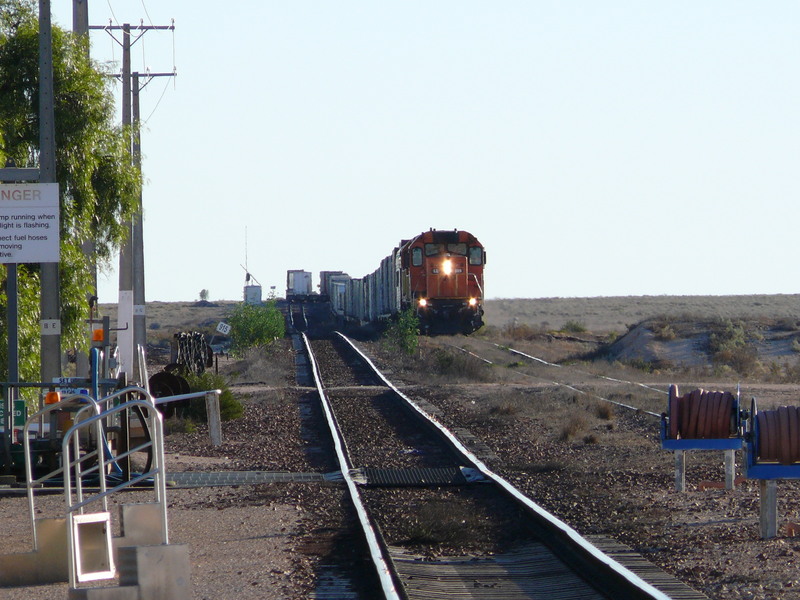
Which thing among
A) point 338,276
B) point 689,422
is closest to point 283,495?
point 689,422

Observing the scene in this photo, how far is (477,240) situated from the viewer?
42969 millimetres

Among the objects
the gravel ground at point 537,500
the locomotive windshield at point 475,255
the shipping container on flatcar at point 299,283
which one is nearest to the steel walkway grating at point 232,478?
the gravel ground at point 537,500

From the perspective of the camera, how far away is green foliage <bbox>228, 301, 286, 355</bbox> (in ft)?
156

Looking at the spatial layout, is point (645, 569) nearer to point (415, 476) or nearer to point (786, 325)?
point (415, 476)

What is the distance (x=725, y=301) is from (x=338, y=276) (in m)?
55.3

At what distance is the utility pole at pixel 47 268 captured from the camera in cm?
1490

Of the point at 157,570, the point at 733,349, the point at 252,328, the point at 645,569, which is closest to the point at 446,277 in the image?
the point at 252,328

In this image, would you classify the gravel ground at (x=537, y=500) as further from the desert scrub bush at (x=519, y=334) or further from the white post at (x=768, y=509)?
the desert scrub bush at (x=519, y=334)

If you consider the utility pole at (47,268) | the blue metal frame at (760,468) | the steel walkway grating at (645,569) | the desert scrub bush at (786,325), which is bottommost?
the steel walkway grating at (645,569)

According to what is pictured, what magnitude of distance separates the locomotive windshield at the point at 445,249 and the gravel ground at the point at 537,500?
65.4 ft

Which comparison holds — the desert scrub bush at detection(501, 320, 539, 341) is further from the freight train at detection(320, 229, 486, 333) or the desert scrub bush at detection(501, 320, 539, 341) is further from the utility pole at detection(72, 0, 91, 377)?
the utility pole at detection(72, 0, 91, 377)

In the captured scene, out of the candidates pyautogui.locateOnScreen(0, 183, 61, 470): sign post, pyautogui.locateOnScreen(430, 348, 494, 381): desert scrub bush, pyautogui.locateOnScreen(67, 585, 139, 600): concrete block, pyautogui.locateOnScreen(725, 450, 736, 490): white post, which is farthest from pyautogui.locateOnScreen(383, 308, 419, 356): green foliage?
pyautogui.locateOnScreen(67, 585, 139, 600): concrete block

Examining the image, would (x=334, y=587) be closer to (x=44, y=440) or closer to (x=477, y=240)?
(x=44, y=440)

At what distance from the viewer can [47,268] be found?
14.9 meters
